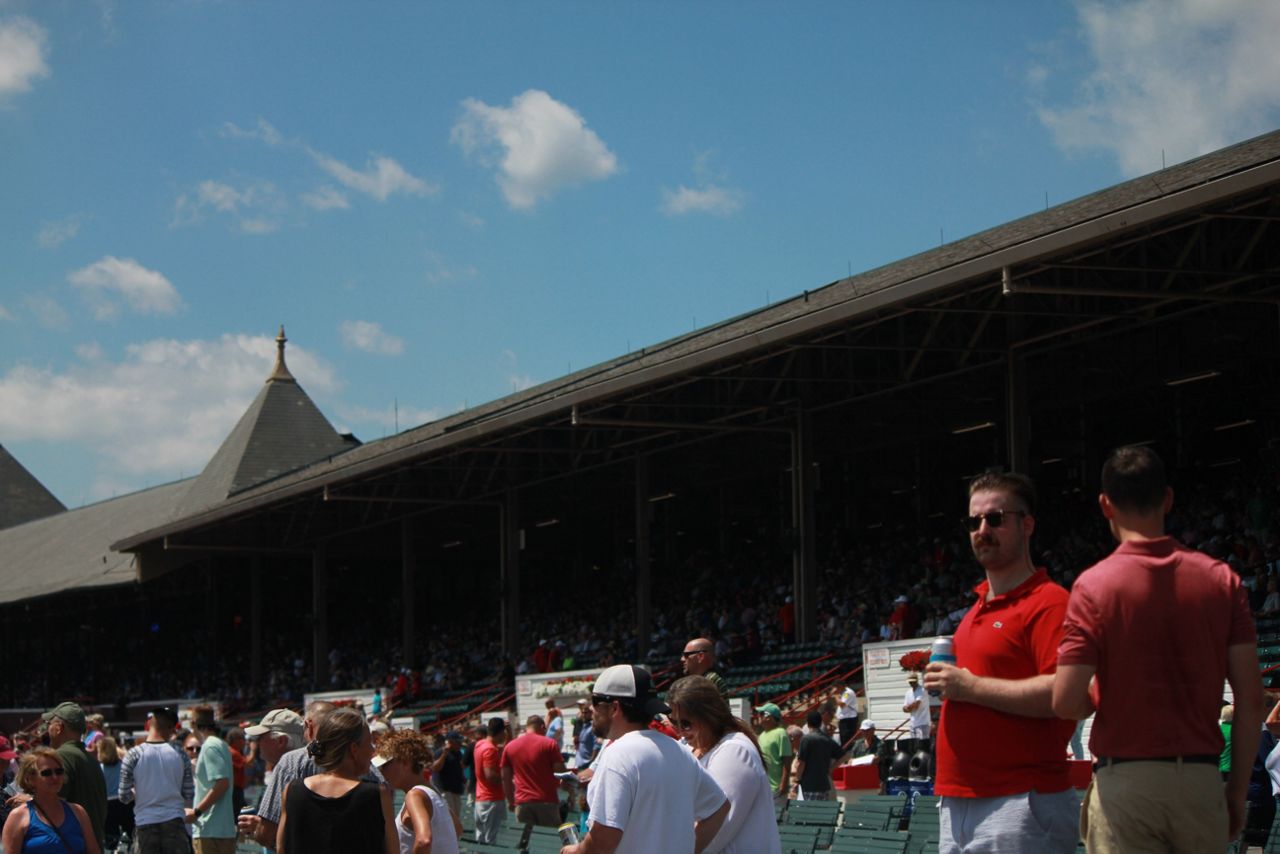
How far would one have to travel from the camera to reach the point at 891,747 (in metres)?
22.0

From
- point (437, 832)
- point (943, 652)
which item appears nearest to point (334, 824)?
point (437, 832)

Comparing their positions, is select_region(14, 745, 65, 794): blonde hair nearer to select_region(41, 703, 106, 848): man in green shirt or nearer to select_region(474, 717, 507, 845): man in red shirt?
select_region(41, 703, 106, 848): man in green shirt

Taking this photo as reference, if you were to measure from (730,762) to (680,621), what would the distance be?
33820 mm

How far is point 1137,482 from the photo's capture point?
5.05m

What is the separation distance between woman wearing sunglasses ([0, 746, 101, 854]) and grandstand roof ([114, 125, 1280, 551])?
44.0 ft

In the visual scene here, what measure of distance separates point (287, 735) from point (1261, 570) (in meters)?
19.4

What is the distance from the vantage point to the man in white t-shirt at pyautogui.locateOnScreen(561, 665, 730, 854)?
6.24 meters

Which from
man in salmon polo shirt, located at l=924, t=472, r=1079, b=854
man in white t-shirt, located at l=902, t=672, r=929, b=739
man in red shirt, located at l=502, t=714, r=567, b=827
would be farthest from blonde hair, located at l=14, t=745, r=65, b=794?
man in white t-shirt, located at l=902, t=672, r=929, b=739

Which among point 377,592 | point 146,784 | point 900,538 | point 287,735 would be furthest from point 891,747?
point 377,592

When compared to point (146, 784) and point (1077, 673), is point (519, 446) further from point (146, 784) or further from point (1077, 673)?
point (1077, 673)

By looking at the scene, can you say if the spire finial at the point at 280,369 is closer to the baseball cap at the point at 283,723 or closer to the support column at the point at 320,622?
the support column at the point at 320,622

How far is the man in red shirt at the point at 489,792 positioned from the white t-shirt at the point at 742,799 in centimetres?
1180

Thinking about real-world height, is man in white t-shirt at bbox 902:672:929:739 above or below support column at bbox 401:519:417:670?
below

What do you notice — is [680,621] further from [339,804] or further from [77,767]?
[339,804]
